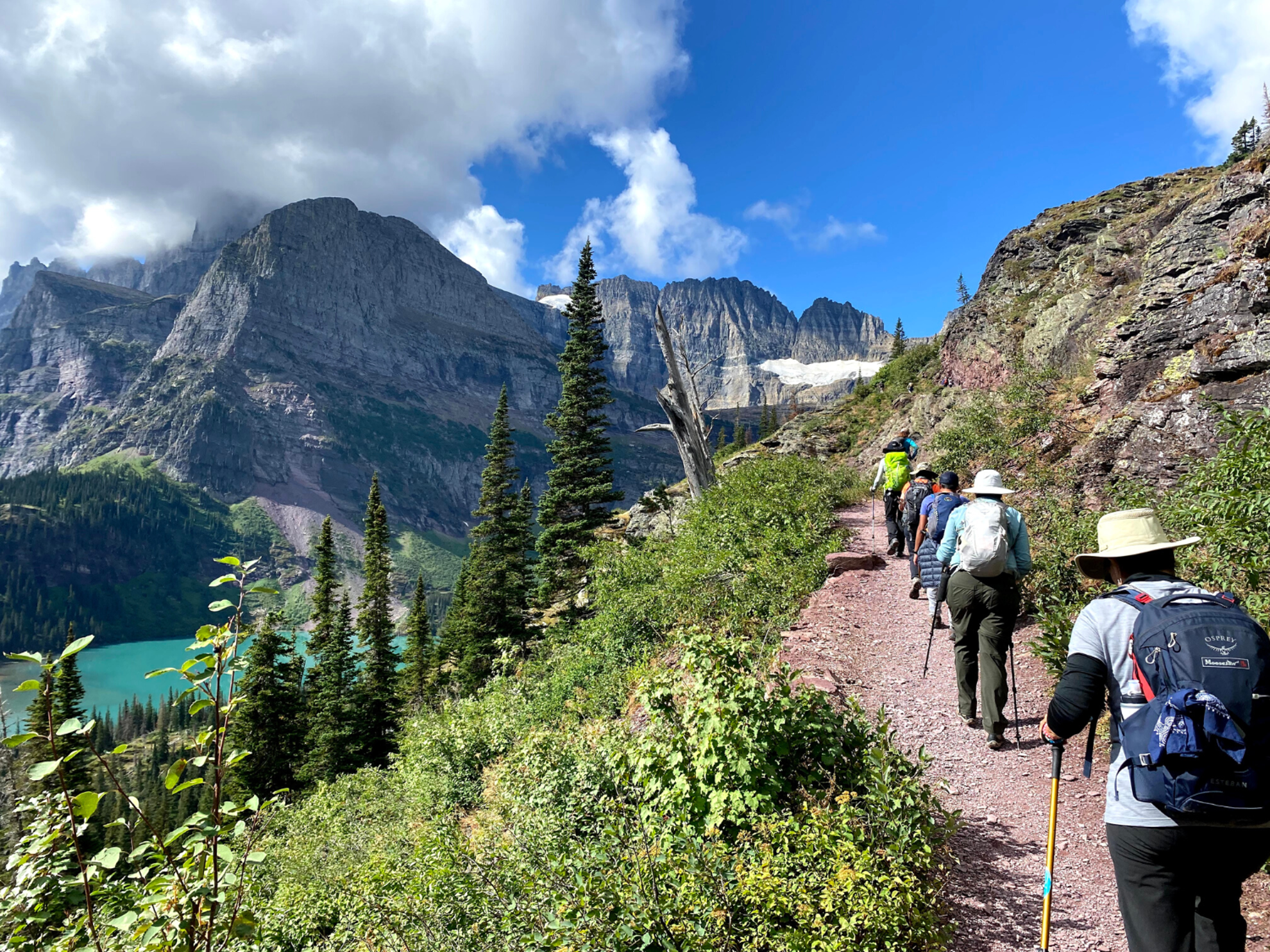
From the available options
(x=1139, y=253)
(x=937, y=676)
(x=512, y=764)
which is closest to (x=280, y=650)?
(x=512, y=764)

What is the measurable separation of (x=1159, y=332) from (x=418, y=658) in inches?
1748

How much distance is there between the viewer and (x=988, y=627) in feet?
21.5

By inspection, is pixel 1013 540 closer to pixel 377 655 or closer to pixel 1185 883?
pixel 1185 883

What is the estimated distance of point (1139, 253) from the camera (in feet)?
68.6

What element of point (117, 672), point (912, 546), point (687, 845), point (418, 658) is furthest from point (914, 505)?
point (117, 672)

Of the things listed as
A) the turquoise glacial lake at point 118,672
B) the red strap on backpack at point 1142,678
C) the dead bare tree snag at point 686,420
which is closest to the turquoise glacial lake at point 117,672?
the turquoise glacial lake at point 118,672

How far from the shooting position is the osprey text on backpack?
21.1 ft

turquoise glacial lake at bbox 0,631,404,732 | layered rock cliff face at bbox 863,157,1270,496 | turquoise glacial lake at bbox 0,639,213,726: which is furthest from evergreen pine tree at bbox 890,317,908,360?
turquoise glacial lake at bbox 0,639,213,726

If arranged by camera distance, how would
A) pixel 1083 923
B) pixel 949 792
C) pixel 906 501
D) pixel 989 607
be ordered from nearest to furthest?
pixel 1083 923
pixel 949 792
pixel 989 607
pixel 906 501

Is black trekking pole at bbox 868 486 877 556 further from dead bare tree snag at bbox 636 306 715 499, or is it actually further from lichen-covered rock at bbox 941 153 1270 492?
dead bare tree snag at bbox 636 306 715 499

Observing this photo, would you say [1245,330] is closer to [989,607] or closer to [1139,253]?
[989,607]

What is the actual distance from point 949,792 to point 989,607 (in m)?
1.88

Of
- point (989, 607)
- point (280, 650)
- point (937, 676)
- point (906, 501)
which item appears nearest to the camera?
point (989, 607)

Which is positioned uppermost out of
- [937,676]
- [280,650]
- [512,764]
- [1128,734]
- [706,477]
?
[706,477]
